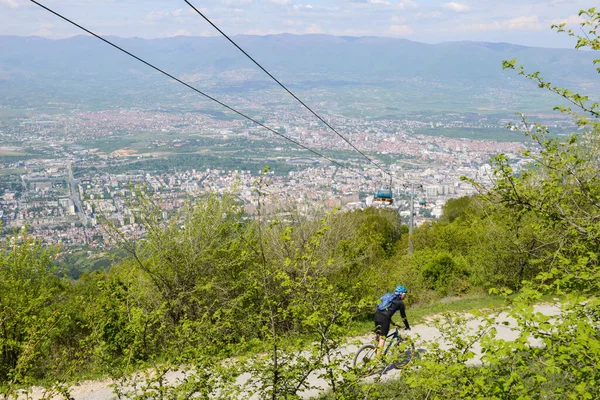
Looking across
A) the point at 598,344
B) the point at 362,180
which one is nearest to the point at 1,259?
the point at 598,344

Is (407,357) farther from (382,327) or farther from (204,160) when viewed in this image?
(204,160)

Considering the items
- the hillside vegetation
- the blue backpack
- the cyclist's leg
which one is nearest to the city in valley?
the hillside vegetation

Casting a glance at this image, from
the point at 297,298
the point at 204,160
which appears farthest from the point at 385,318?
the point at 204,160

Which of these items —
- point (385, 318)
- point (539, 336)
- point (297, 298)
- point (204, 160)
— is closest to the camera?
point (539, 336)

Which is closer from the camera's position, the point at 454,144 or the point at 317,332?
the point at 317,332

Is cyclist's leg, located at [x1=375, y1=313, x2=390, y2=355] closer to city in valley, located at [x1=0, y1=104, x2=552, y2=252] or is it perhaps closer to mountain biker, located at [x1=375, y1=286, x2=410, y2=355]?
mountain biker, located at [x1=375, y1=286, x2=410, y2=355]

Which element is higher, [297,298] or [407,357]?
[297,298]

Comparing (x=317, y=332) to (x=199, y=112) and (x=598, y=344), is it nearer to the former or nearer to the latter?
(x=598, y=344)
